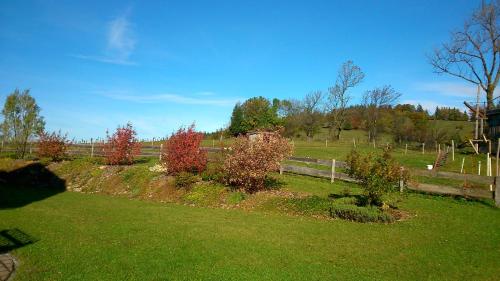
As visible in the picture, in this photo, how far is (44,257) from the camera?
784 cm

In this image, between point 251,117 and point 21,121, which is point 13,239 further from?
point 251,117

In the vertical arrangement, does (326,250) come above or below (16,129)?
below

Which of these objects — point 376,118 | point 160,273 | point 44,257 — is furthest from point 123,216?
point 376,118

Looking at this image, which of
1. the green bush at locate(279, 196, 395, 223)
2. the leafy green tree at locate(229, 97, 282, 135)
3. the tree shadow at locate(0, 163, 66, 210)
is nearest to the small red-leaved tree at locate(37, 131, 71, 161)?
the tree shadow at locate(0, 163, 66, 210)

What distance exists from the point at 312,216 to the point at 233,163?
4.68 m

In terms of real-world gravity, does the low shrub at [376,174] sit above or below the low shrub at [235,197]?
above

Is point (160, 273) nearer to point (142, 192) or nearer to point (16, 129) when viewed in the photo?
point (142, 192)

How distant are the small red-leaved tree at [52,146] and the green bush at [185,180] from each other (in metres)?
13.5

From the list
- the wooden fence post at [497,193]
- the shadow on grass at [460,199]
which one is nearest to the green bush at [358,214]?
the wooden fence post at [497,193]

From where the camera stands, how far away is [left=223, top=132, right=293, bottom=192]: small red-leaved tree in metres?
16.2

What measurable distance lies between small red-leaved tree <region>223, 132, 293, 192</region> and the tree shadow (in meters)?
9.37

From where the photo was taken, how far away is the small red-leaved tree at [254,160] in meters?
16.2

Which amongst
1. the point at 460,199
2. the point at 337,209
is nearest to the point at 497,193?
the point at 460,199

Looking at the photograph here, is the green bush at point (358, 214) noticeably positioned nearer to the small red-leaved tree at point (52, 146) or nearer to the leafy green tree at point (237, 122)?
the small red-leaved tree at point (52, 146)
